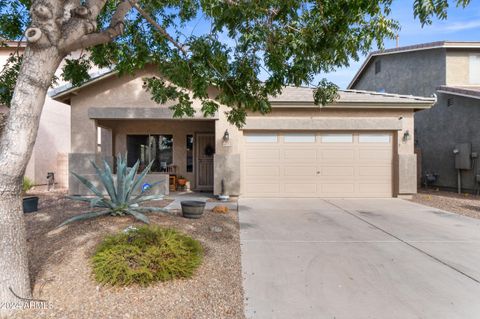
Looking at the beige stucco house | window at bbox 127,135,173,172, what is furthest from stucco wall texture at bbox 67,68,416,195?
window at bbox 127,135,173,172

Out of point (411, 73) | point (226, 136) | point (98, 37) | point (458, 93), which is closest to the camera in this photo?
point (98, 37)

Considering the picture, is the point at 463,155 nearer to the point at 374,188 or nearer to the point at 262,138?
the point at 374,188

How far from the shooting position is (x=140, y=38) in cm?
638

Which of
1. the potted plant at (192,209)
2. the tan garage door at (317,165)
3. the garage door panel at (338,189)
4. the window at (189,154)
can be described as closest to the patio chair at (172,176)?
the window at (189,154)

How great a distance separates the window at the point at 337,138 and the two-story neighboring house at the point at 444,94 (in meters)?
5.50

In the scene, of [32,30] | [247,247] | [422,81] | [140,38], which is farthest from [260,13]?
[422,81]

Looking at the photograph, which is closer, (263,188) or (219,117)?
(219,117)

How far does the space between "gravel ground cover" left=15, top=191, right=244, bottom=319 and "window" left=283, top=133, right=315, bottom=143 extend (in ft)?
20.2

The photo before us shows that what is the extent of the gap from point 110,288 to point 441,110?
1567cm

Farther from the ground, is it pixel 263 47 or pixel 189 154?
pixel 263 47

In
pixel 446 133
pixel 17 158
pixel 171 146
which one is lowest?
pixel 17 158

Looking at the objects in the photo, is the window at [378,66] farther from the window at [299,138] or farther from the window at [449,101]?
the window at [299,138]

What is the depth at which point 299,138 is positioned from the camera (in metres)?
11.0

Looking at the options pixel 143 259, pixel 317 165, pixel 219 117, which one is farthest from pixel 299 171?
pixel 143 259
